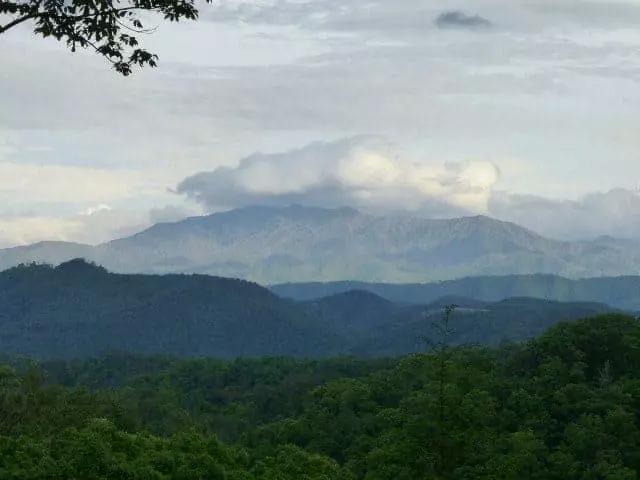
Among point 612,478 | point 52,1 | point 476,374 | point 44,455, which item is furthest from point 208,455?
point 476,374

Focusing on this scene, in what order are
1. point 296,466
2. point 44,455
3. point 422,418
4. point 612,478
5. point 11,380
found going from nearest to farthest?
point 44,455 → point 422,418 → point 296,466 → point 612,478 → point 11,380

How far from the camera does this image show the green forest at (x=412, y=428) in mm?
44375

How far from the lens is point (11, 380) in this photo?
104 m

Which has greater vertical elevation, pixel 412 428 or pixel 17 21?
pixel 17 21

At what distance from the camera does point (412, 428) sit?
4912cm

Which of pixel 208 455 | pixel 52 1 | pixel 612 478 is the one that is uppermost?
pixel 52 1

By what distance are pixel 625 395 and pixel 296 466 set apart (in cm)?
4231

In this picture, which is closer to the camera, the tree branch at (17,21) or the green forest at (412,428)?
the tree branch at (17,21)

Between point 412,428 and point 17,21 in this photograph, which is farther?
point 412,428

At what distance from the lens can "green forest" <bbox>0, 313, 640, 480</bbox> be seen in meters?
44.4

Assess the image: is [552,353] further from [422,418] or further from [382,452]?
[422,418]

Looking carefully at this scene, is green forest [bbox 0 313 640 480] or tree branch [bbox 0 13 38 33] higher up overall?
tree branch [bbox 0 13 38 33]

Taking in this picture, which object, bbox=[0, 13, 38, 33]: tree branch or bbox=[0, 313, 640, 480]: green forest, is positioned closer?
bbox=[0, 13, 38, 33]: tree branch

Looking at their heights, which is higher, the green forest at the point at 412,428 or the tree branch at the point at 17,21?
the tree branch at the point at 17,21
